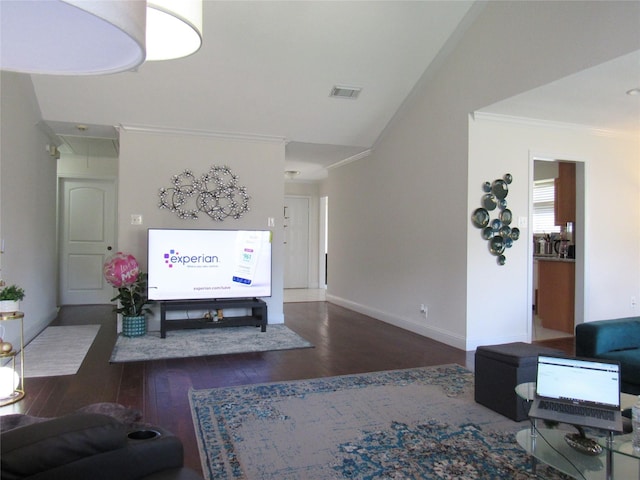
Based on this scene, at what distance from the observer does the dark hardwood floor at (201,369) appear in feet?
10.1

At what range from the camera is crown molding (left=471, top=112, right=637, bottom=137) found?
474 centimetres

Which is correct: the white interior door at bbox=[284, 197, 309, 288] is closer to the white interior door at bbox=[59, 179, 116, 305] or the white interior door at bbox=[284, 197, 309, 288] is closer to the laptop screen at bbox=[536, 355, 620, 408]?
the white interior door at bbox=[59, 179, 116, 305]

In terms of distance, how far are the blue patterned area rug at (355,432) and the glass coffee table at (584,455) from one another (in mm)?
210

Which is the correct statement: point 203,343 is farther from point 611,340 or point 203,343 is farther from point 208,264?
point 611,340

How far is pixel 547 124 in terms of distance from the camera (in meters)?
5.03

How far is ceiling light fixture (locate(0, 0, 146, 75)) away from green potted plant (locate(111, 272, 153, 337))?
4.81 meters

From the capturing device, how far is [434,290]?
5.23 m

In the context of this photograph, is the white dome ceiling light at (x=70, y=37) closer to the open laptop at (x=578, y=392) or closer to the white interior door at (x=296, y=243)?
the open laptop at (x=578, y=392)

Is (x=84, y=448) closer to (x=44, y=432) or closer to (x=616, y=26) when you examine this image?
(x=44, y=432)

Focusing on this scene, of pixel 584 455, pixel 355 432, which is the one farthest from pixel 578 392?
pixel 355 432

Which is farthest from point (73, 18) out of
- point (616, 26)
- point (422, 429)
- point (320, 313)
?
point (320, 313)

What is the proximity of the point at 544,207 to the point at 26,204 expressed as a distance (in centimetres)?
763

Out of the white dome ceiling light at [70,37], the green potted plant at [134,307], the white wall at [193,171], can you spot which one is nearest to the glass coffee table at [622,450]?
the white dome ceiling light at [70,37]

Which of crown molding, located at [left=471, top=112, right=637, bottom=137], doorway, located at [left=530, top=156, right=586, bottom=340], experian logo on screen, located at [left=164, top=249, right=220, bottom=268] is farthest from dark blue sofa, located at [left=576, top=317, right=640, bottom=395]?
experian logo on screen, located at [left=164, top=249, right=220, bottom=268]
